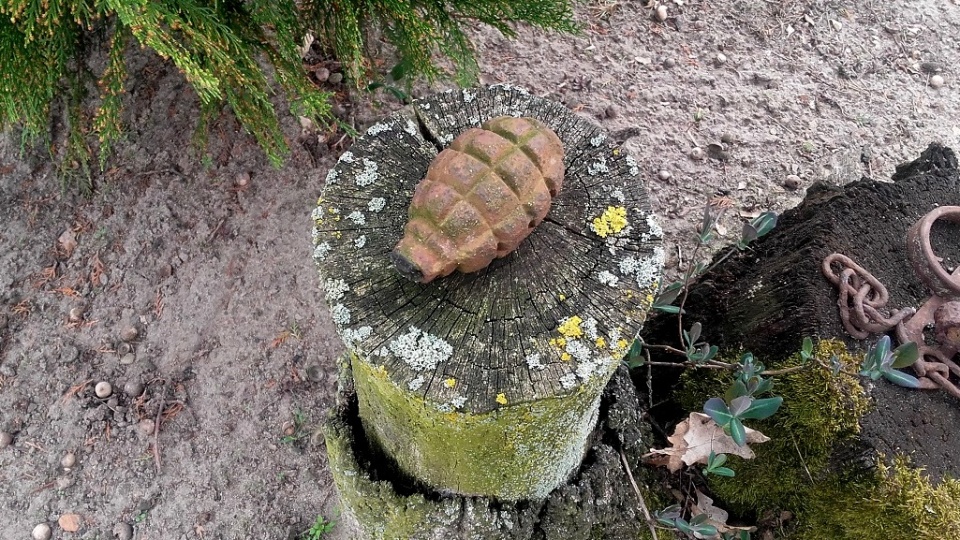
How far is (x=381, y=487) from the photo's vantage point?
76.7 inches

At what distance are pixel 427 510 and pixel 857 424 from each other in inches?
54.5

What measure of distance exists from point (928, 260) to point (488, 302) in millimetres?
1618

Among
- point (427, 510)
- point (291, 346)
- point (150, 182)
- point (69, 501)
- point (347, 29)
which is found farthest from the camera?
point (150, 182)

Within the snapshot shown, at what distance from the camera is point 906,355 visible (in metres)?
1.75

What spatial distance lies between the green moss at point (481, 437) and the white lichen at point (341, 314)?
4.4 inches

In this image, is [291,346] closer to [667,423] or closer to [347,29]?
[347,29]

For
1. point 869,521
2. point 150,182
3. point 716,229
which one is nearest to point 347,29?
point 150,182

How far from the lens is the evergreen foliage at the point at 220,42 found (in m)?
2.33

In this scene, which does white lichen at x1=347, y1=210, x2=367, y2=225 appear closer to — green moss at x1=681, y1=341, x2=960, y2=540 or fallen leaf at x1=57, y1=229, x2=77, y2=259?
green moss at x1=681, y1=341, x2=960, y2=540

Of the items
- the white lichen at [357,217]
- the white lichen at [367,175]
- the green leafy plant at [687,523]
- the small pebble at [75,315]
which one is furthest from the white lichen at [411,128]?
the small pebble at [75,315]

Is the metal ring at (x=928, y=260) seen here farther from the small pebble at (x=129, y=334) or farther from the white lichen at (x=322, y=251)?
the small pebble at (x=129, y=334)

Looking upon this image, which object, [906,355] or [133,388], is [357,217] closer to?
[906,355]

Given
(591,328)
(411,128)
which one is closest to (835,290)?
(591,328)

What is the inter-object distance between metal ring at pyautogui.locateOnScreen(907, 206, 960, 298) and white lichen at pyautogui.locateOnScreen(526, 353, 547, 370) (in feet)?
5.08
